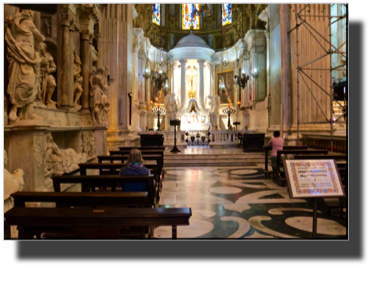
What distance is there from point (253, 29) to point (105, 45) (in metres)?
10.5

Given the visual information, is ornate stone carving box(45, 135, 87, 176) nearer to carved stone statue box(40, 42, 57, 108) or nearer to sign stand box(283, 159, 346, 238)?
carved stone statue box(40, 42, 57, 108)

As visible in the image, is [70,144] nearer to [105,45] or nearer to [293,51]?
[105,45]

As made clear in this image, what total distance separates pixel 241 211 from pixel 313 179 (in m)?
1.81

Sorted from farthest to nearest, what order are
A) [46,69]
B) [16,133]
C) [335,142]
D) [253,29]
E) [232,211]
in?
[253,29], [335,142], [46,69], [232,211], [16,133]

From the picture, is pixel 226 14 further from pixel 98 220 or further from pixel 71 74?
pixel 98 220

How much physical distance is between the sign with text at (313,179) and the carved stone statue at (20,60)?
3613 mm

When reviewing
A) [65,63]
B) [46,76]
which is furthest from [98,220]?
[65,63]

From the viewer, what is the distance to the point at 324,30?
10820 mm

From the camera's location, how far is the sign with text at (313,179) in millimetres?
2816

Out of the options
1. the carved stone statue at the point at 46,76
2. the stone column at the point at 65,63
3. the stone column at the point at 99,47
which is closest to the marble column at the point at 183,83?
the stone column at the point at 99,47

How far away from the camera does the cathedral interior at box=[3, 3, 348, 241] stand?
13.0 feet

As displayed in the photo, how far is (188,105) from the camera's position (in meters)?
23.2

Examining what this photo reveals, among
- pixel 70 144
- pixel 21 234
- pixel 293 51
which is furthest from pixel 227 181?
pixel 293 51

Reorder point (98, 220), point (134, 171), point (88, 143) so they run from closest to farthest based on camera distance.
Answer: point (98, 220)
point (134, 171)
point (88, 143)
